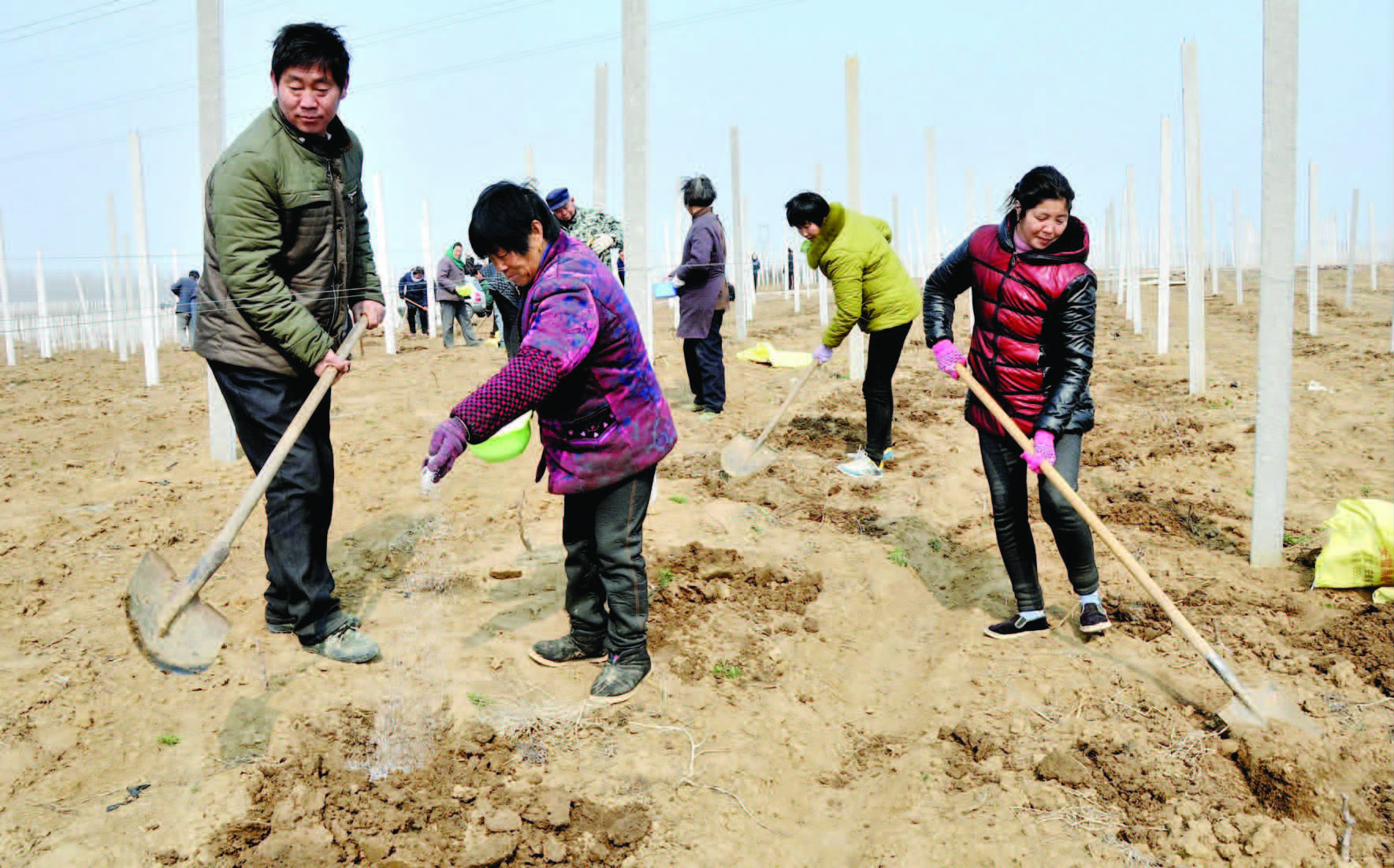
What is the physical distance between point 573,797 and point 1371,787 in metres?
2.21

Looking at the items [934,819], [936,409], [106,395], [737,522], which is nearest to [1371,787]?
[934,819]

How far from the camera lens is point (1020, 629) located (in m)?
3.71

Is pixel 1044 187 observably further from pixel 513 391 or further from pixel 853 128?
pixel 853 128

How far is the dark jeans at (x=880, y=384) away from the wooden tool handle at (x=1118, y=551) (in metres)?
2.37

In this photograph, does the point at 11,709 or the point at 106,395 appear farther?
the point at 106,395

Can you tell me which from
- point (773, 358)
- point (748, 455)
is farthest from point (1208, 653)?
point (773, 358)

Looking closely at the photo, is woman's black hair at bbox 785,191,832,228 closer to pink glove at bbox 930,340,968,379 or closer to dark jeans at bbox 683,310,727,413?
dark jeans at bbox 683,310,727,413

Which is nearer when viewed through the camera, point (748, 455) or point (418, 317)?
point (748, 455)

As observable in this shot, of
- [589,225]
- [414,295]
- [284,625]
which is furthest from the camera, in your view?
[414,295]

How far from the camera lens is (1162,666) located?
3340 millimetres

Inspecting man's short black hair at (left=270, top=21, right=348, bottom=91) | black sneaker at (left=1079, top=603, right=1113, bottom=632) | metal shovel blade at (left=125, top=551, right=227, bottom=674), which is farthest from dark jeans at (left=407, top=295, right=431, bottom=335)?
black sneaker at (left=1079, top=603, right=1113, bottom=632)

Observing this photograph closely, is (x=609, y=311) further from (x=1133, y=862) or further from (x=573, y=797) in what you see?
(x=1133, y=862)

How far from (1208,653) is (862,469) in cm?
323

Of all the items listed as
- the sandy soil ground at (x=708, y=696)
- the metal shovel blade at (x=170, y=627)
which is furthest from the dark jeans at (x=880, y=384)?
the metal shovel blade at (x=170, y=627)
